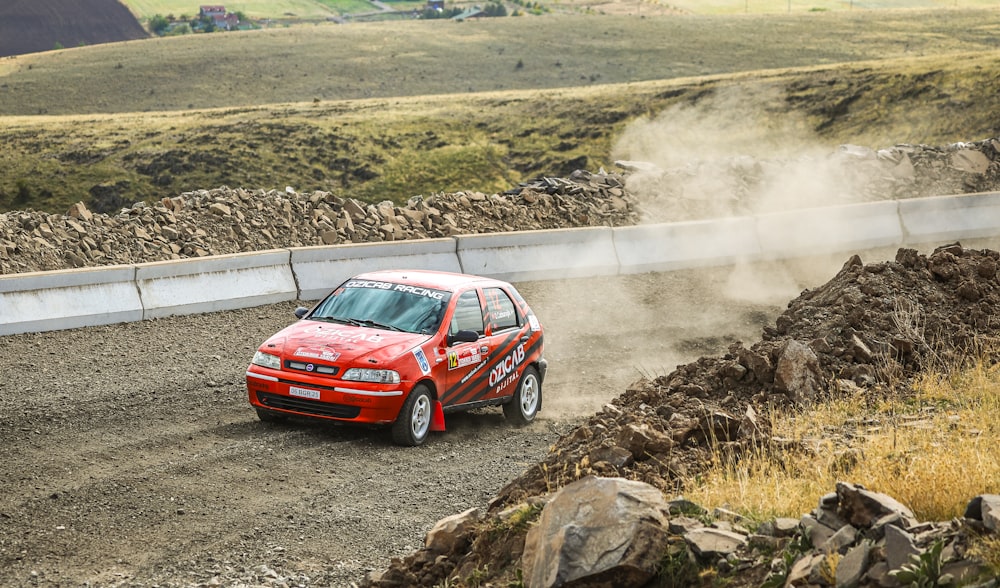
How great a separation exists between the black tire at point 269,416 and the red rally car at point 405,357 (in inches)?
1.1

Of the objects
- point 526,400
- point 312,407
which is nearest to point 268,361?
point 312,407

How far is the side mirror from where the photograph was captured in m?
12.4

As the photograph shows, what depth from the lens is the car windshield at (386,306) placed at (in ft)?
41.0

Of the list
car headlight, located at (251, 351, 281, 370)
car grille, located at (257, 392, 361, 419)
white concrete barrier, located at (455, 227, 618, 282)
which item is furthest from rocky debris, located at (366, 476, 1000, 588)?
white concrete barrier, located at (455, 227, 618, 282)

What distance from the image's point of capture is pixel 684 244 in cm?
Result: 2197

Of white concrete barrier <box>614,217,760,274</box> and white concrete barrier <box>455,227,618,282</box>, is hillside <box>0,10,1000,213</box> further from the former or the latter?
white concrete barrier <box>455,227,618,282</box>

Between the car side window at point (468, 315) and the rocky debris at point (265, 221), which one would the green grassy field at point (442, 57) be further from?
the car side window at point (468, 315)

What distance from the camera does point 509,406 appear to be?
13500 mm

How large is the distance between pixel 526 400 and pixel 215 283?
5710mm

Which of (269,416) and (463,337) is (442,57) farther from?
(269,416)

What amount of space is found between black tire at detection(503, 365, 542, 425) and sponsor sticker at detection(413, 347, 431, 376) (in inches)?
69.8

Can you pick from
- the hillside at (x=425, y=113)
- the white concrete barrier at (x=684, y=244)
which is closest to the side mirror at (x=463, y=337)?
the white concrete barrier at (x=684, y=244)

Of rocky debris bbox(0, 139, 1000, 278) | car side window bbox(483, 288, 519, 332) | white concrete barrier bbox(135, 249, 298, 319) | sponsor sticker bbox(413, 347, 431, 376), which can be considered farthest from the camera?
rocky debris bbox(0, 139, 1000, 278)

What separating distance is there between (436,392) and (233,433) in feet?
6.79
